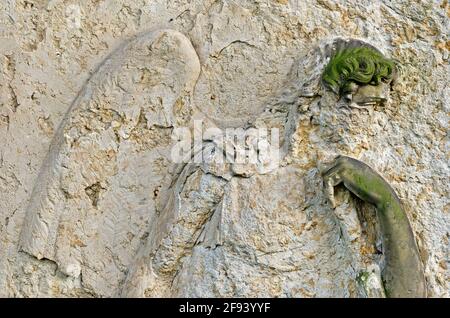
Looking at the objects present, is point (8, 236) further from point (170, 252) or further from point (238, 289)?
point (238, 289)

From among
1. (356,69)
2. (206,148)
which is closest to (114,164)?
(206,148)

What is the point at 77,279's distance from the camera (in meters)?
2.35

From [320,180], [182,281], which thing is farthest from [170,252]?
[320,180]

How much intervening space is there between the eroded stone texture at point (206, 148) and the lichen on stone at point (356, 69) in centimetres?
5

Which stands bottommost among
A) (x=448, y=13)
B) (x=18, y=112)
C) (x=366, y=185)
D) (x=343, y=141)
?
(x=366, y=185)

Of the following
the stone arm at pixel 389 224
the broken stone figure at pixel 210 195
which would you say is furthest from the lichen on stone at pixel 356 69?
the stone arm at pixel 389 224

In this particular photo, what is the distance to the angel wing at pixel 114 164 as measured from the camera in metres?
2.36

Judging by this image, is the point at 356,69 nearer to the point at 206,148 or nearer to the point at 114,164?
the point at 206,148

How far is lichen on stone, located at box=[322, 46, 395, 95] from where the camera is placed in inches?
86.4

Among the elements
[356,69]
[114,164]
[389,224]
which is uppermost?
[356,69]

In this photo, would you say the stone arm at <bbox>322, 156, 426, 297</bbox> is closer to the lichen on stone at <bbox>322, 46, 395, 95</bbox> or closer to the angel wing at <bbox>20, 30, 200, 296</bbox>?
the lichen on stone at <bbox>322, 46, 395, 95</bbox>

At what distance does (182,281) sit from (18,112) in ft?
2.23

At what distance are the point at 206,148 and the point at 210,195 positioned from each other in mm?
139

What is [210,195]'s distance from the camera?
226cm
